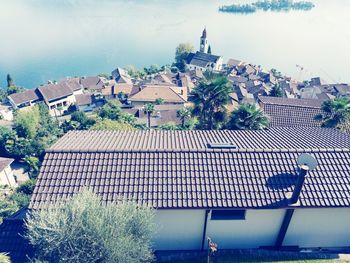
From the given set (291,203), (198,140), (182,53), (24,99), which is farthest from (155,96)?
(291,203)

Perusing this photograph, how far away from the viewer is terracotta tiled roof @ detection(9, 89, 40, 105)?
72812 millimetres

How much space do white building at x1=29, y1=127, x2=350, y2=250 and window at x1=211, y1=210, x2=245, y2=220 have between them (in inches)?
1.9

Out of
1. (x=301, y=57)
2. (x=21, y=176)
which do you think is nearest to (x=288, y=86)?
(x=301, y=57)

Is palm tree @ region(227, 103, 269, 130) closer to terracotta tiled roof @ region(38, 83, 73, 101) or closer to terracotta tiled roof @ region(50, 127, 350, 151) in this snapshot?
terracotta tiled roof @ region(50, 127, 350, 151)

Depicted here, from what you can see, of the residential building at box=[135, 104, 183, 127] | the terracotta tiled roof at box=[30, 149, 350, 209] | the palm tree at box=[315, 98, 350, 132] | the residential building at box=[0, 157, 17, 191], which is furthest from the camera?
the residential building at box=[135, 104, 183, 127]

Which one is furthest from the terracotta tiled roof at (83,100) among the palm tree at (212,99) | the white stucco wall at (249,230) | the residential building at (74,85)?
the white stucco wall at (249,230)

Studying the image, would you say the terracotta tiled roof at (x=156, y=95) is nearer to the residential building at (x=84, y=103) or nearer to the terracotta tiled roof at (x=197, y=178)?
the residential building at (x=84, y=103)

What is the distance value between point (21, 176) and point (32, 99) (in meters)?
41.3

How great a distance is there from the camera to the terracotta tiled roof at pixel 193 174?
12773 mm

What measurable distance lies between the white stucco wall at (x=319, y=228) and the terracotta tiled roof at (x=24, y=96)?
76.1 meters

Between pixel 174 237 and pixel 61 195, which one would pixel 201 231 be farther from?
pixel 61 195

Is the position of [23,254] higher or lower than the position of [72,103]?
higher

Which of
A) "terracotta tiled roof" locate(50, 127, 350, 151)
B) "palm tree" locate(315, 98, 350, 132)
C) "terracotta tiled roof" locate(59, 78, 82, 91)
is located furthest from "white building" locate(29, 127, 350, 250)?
"terracotta tiled roof" locate(59, 78, 82, 91)

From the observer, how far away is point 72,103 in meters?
78.1
